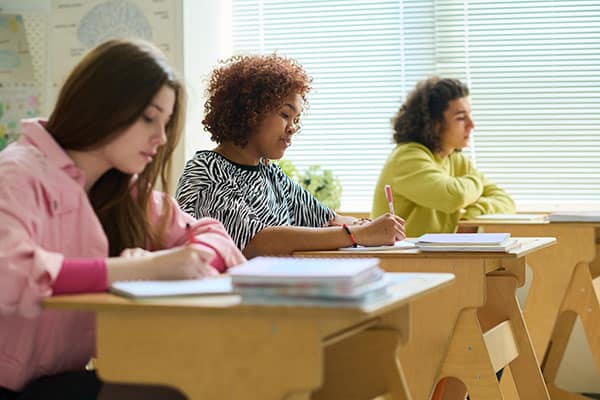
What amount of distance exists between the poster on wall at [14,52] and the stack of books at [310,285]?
3.12 meters

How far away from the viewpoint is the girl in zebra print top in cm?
250

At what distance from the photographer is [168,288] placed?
1.47m

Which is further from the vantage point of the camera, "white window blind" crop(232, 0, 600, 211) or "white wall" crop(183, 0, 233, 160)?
"white window blind" crop(232, 0, 600, 211)

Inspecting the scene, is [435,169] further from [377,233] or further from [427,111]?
[377,233]

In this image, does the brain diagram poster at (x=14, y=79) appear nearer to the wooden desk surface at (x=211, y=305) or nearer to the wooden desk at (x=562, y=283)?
the wooden desk at (x=562, y=283)

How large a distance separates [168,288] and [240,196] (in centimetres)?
115

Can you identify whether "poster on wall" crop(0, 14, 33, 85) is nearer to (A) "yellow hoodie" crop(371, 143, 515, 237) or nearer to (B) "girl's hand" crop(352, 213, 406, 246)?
(A) "yellow hoodie" crop(371, 143, 515, 237)

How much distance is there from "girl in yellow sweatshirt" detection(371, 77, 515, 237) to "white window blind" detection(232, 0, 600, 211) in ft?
1.18

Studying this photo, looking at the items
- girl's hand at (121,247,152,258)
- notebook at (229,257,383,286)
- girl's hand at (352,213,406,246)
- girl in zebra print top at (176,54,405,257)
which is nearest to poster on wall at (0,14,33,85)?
girl in zebra print top at (176,54,405,257)

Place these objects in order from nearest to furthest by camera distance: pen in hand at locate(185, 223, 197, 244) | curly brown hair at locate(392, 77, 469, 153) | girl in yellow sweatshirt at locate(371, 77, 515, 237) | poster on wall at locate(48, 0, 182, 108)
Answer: pen in hand at locate(185, 223, 197, 244), girl in yellow sweatshirt at locate(371, 77, 515, 237), curly brown hair at locate(392, 77, 469, 153), poster on wall at locate(48, 0, 182, 108)

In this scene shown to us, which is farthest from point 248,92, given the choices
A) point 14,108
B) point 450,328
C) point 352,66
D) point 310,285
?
point 14,108

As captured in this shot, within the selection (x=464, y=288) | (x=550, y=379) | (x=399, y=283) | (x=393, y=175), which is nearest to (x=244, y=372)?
(x=399, y=283)

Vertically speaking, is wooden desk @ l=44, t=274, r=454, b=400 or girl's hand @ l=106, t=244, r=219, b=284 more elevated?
girl's hand @ l=106, t=244, r=219, b=284

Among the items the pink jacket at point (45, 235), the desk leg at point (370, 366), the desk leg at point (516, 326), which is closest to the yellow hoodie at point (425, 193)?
the desk leg at point (516, 326)
